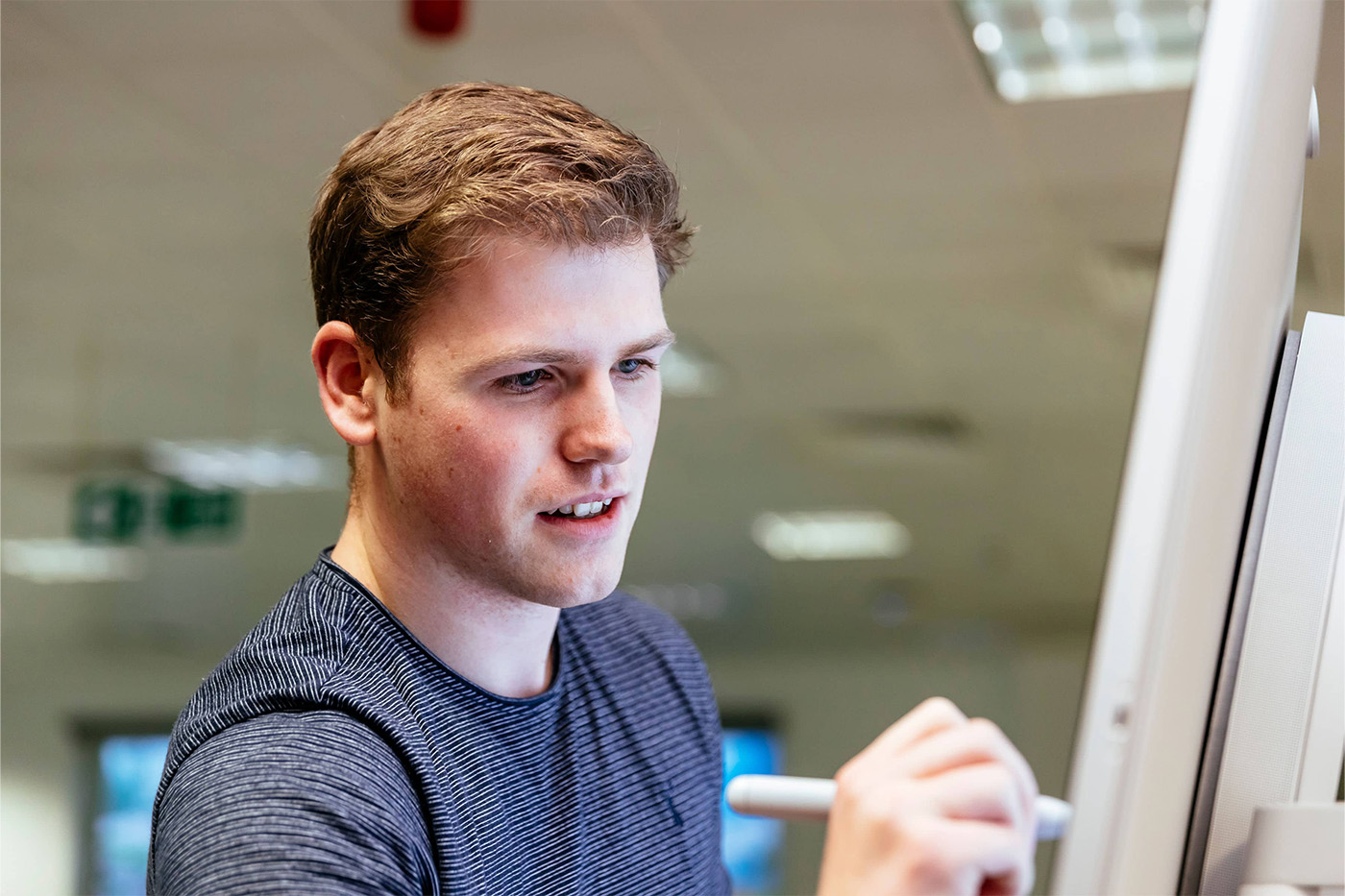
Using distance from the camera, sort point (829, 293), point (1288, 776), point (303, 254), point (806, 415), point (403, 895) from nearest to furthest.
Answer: point (1288, 776) < point (403, 895) < point (303, 254) < point (829, 293) < point (806, 415)

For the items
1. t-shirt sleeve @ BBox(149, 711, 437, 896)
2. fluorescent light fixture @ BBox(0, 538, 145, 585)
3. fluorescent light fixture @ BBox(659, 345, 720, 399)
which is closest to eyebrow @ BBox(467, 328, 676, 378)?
t-shirt sleeve @ BBox(149, 711, 437, 896)

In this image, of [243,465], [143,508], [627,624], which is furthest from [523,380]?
[243,465]

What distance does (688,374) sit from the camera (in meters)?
5.22

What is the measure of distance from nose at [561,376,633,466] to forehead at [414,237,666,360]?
3cm

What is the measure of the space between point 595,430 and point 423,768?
253 mm

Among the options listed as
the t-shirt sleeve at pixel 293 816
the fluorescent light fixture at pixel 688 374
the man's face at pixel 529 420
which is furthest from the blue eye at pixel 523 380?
the fluorescent light fixture at pixel 688 374

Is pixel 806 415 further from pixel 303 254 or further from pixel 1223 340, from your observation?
pixel 1223 340

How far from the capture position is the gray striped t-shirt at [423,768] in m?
0.75

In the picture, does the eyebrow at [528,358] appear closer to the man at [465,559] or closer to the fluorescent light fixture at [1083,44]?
the man at [465,559]

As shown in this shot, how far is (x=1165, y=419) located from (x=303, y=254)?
3.76 meters

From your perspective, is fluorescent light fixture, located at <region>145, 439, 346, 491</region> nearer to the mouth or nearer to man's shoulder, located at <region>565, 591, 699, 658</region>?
man's shoulder, located at <region>565, 591, 699, 658</region>

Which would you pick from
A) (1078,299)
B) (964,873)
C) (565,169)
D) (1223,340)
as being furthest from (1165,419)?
(1078,299)

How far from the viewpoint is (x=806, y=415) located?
18.8ft

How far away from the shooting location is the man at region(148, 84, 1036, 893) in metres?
0.79
